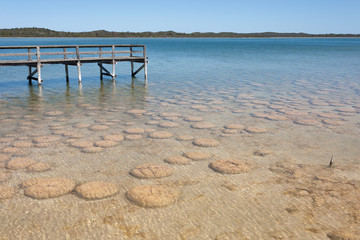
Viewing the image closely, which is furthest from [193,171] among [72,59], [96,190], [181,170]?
[72,59]

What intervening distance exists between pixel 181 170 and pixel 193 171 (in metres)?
0.24

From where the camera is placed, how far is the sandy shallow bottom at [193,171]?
456 centimetres

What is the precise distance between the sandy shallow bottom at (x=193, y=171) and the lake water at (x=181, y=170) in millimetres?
25

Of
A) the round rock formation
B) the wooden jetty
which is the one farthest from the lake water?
the wooden jetty

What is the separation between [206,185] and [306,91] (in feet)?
40.4

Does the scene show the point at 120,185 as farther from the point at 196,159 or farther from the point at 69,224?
the point at 196,159

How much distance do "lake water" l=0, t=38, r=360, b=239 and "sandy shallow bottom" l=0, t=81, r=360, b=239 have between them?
0.08ft

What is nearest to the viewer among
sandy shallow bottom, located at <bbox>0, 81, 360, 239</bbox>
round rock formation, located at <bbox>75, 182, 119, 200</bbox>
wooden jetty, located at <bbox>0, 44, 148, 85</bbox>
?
sandy shallow bottom, located at <bbox>0, 81, 360, 239</bbox>

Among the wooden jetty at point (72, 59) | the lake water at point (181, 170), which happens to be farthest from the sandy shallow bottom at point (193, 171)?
the wooden jetty at point (72, 59)

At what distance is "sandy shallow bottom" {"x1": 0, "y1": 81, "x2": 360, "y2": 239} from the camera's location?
456cm

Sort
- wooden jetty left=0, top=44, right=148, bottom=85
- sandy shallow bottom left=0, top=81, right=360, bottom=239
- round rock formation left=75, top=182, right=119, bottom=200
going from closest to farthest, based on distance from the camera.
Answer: sandy shallow bottom left=0, top=81, right=360, bottom=239
round rock formation left=75, top=182, right=119, bottom=200
wooden jetty left=0, top=44, right=148, bottom=85

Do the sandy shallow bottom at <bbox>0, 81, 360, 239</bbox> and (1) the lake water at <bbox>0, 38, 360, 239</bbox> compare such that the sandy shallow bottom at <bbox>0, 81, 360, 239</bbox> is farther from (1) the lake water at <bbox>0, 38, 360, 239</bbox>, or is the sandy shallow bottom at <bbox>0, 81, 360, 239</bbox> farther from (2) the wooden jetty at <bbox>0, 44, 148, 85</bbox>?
(2) the wooden jetty at <bbox>0, 44, 148, 85</bbox>

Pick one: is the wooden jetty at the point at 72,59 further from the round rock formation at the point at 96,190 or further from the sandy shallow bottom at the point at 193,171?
the round rock formation at the point at 96,190

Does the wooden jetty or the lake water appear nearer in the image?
the lake water
